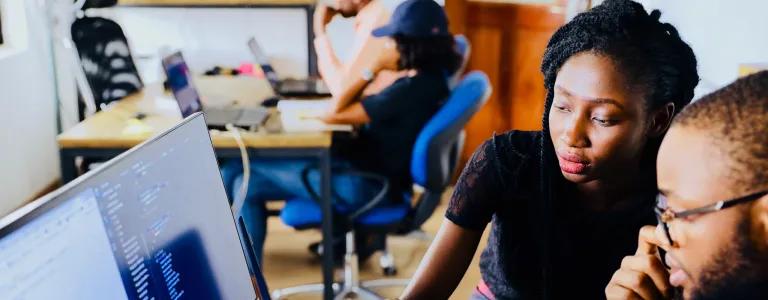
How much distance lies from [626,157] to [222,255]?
58cm

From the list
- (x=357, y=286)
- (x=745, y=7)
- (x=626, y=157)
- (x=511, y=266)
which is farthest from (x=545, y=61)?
(x=357, y=286)

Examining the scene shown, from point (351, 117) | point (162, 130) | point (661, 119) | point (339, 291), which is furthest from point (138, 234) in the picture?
point (339, 291)

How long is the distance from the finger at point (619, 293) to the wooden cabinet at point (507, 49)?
257 centimetres

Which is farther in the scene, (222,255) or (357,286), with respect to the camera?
(357,286)

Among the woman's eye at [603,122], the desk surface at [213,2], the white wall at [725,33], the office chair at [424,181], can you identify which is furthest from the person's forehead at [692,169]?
the desk surface at [213,2]

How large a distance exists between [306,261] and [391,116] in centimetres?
93

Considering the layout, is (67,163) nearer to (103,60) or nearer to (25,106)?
(103,60)

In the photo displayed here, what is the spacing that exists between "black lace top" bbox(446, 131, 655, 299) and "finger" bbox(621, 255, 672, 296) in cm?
31

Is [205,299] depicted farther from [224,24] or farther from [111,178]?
[224,24]

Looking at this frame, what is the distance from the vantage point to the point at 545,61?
1.04 metres

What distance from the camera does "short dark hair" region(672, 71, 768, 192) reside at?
0.56 metres

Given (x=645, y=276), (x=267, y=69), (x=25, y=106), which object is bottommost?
(x=25, y=106)

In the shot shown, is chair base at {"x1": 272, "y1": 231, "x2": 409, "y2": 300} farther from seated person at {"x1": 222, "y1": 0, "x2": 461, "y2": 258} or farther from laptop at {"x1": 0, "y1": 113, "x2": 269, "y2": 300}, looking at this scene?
laptop at {"x1": 0, "y1": 113, "x2": 269, "y2": 300}

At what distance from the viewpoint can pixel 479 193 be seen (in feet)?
3.64
